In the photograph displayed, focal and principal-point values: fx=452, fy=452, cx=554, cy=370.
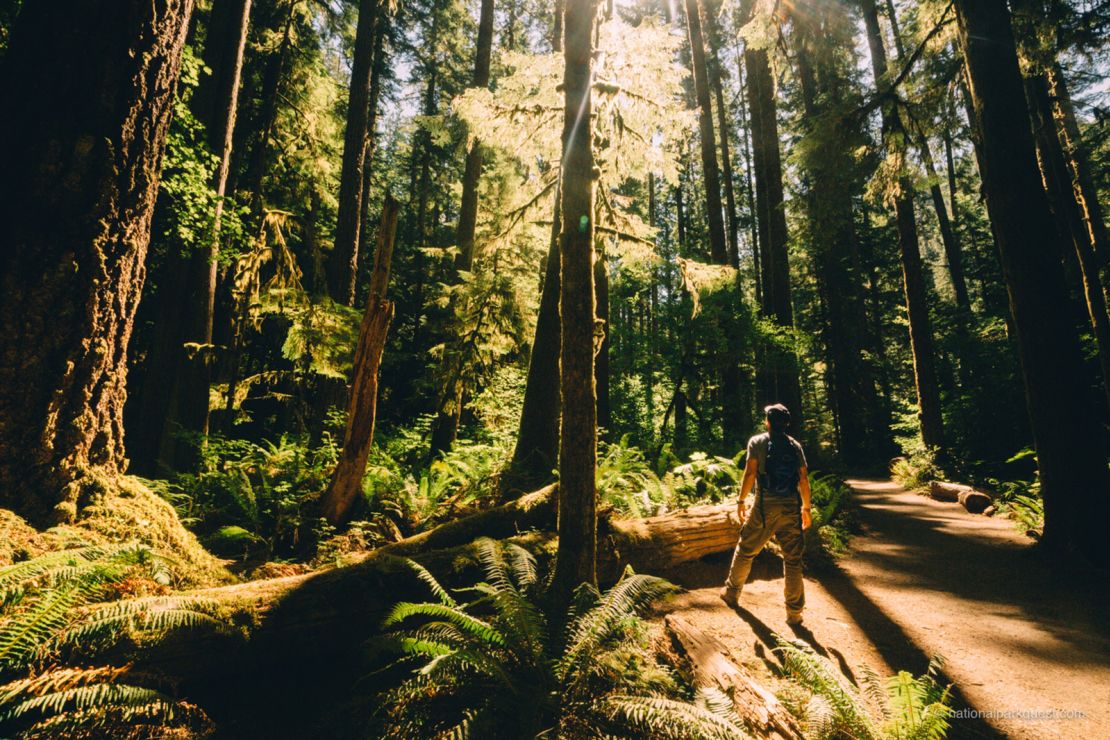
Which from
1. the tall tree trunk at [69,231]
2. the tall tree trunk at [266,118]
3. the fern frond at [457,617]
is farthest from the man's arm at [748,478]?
the tall tree trunk at [266,118]

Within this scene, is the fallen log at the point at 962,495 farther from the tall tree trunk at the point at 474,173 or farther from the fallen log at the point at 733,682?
the tall tree trunk at the point at 474,173

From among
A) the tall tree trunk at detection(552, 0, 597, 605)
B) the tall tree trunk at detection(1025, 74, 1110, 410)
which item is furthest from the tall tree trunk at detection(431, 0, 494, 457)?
the tall tree trunk at detection(1025, 74, 1110, 410)

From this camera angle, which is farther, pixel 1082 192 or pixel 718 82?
pixel 718 82

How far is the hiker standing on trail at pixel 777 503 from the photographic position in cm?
504

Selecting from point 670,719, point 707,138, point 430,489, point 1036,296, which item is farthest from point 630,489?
point 707,138

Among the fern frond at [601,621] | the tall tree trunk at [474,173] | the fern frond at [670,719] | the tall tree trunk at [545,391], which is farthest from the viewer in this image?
the tall tree trunk at [474,173]

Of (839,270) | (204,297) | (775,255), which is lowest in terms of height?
(204,297)

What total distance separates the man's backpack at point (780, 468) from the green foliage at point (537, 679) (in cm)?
211

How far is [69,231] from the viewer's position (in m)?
3.51

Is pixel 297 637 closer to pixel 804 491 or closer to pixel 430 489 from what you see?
pixel 430 489

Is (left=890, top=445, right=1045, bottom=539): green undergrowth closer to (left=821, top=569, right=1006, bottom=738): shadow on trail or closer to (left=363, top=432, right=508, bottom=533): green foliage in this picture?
(left=821, top=569, right=1006, bottom=738): shadow on trail

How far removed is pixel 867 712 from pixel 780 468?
2.39m

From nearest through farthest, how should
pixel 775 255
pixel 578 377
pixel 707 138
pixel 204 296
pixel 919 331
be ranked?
pixel 578 377
pixel 204 296
pixel 775 255
pixel 919 331
pixel 707 138

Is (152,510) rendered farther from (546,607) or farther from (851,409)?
(851,409)
